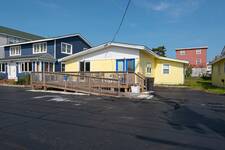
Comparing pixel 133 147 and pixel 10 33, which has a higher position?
pixel 10 33

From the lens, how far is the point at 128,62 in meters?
16.6

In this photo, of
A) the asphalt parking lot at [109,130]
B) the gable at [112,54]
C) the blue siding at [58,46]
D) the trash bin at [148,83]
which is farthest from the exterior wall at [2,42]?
the asphalt parking lot at [109,130]

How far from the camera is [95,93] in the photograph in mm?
12555

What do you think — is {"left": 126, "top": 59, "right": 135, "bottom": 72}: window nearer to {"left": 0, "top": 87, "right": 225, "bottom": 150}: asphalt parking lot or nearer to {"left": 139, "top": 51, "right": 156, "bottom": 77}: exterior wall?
{"left": 139, "top": 51, "right": 156, "bottom": 77}: exterior wall

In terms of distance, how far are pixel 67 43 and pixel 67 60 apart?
18.5 ft

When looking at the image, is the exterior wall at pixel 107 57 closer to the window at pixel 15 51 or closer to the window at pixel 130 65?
the window at pixel 130 65

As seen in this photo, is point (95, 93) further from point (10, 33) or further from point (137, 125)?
point (10, 33)

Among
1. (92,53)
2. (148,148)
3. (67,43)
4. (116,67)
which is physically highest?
(67,43)

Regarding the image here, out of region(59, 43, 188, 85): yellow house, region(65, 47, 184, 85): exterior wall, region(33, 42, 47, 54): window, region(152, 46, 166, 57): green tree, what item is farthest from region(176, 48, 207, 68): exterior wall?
region(33, 42, 47, 54): window

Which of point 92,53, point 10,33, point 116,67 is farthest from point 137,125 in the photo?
point 10,33

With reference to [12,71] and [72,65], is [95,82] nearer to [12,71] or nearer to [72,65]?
[72,65]

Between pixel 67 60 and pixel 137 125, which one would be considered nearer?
pixel 137 125

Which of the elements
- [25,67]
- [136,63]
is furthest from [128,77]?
[25,67]

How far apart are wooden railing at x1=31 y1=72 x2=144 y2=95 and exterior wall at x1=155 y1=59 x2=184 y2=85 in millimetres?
6998
